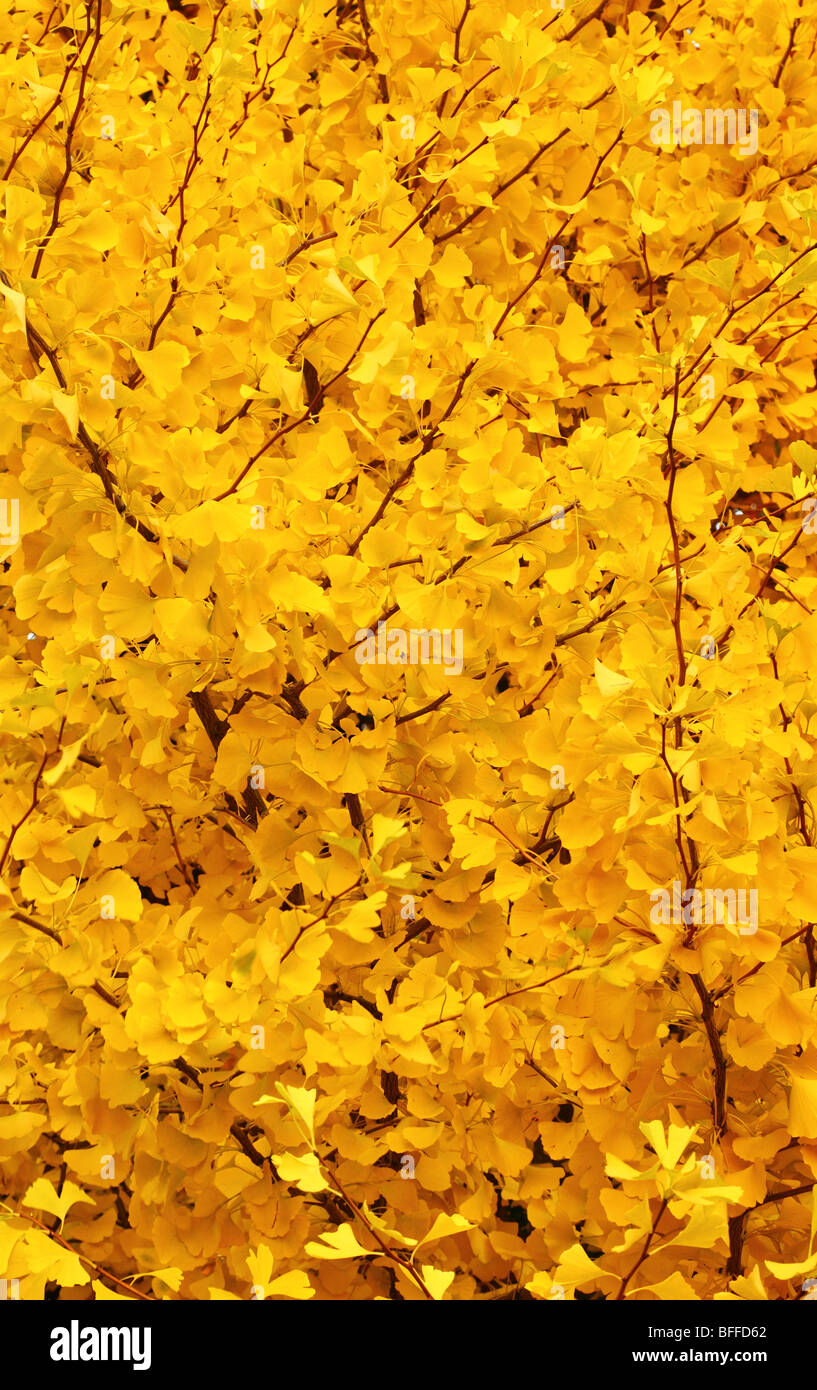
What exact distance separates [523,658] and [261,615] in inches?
18.2

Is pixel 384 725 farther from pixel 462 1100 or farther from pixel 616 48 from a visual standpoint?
pixel 616 48

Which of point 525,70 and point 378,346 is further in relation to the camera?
point 525,70

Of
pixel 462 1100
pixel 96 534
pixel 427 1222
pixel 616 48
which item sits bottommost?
pixel 427 1222

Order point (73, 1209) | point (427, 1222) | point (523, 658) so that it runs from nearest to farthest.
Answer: point (523, 658)
point (427, 1222)
point (73, 1209)

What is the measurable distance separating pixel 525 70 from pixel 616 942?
1573mm

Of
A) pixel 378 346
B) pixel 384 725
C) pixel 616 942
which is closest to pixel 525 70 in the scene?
pixel 378 346
